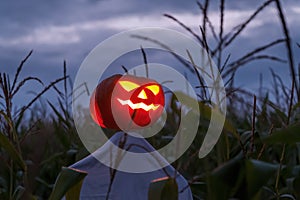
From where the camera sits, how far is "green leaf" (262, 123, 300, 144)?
807 mm

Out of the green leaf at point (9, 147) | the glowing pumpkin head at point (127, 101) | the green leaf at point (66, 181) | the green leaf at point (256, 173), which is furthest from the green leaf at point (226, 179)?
the glowing pumpkin head at point (127, 101)

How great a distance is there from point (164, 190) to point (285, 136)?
235 millimetres

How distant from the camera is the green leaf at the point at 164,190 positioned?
2.89 ft

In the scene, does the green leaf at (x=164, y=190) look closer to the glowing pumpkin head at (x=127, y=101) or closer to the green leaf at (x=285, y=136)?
the green leaf at (x=285, y=136)

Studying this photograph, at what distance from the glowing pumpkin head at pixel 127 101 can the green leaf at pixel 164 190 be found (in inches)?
17.2

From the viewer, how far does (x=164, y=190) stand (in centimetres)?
90

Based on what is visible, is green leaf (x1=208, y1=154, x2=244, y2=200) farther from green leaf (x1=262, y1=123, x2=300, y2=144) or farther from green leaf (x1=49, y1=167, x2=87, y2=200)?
green leaf (x1=49, y1=167, x2=87, y2=200)

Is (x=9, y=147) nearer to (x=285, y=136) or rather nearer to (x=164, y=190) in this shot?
(x=164, y=190)

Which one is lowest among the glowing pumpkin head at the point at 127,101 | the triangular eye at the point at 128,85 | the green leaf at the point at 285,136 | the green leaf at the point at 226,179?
the green leaf at the point at 226,179

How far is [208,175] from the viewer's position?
0.74 meters

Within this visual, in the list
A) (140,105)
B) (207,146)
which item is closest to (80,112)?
(140,105)

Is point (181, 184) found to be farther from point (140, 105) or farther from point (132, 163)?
point (140, 105)

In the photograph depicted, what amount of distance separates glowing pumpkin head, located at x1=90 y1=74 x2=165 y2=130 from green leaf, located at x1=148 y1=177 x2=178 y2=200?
1.44 ft

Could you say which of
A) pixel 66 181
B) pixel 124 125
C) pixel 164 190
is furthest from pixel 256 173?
pixel 124 125
